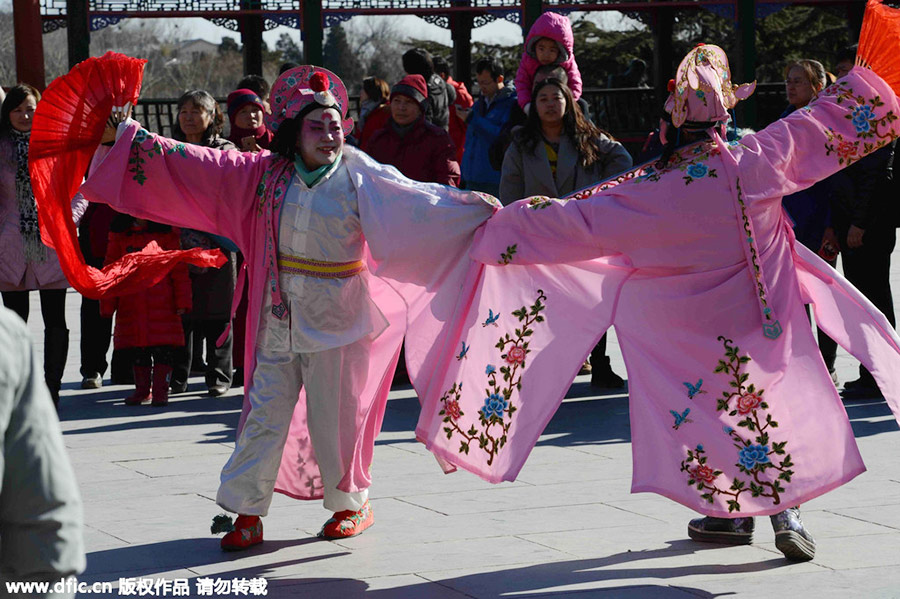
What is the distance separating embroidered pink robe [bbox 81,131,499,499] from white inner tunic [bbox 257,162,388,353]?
0.04 metres

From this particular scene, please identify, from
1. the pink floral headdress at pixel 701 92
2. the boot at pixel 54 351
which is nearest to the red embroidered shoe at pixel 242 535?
the pink floral headdress at pixel 701 92

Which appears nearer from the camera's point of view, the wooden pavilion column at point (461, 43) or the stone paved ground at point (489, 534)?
the stone paved ground at point (489, 534)

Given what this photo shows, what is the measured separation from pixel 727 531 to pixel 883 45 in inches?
62.6

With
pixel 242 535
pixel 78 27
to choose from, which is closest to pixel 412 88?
pixel 242 535

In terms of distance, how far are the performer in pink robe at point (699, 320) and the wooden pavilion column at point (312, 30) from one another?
42.3ft

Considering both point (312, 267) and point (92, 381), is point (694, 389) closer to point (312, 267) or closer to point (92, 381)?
point (312, 267)

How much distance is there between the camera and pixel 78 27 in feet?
55.2

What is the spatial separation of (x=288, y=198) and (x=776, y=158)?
1.49 metres

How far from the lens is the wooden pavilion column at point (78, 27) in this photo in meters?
16.8

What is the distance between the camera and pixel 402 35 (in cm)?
5522

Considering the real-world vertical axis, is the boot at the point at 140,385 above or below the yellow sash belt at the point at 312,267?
below

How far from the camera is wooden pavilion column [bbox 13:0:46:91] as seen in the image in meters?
15.5

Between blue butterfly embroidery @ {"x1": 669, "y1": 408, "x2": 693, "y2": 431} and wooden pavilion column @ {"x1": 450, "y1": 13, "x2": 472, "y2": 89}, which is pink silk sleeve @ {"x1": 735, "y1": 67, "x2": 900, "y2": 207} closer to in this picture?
blue butterfly embroidery @ {"x1": 669, "y1": 408, "x2": 693, "y2": 431}

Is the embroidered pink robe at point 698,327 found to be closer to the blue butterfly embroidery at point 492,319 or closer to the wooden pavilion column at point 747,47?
the blue butterfly embroidery at point 492,319
